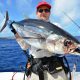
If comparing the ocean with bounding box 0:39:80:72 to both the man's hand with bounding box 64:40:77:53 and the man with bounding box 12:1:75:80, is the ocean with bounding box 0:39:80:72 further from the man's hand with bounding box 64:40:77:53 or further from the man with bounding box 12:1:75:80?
the man's hand with bounding box 64:40:77:53

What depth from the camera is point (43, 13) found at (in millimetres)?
5316

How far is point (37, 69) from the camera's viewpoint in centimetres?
535

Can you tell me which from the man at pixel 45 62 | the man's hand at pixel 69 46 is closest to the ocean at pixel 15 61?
the man at pixel 45 62

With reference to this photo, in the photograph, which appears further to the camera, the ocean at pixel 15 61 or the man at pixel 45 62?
the ocean at pixel 15 61

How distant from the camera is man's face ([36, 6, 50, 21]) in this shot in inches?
210

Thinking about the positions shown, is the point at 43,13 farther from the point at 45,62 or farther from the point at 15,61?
the point at 15,61

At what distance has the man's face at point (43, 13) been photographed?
17.5 feet

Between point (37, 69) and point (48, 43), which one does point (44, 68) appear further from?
point (48, 43)

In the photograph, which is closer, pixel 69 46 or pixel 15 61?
pixel 69 46

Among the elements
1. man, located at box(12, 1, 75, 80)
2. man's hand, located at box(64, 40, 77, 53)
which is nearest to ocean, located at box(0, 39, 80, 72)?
man, located at box(12, 1, 75, 80)

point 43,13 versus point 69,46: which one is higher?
point 43,13

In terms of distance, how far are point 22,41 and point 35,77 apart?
27.6 inches

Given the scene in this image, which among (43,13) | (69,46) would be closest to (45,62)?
(69,46)

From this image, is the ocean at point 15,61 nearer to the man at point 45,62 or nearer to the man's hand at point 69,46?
the man at point 45,62
